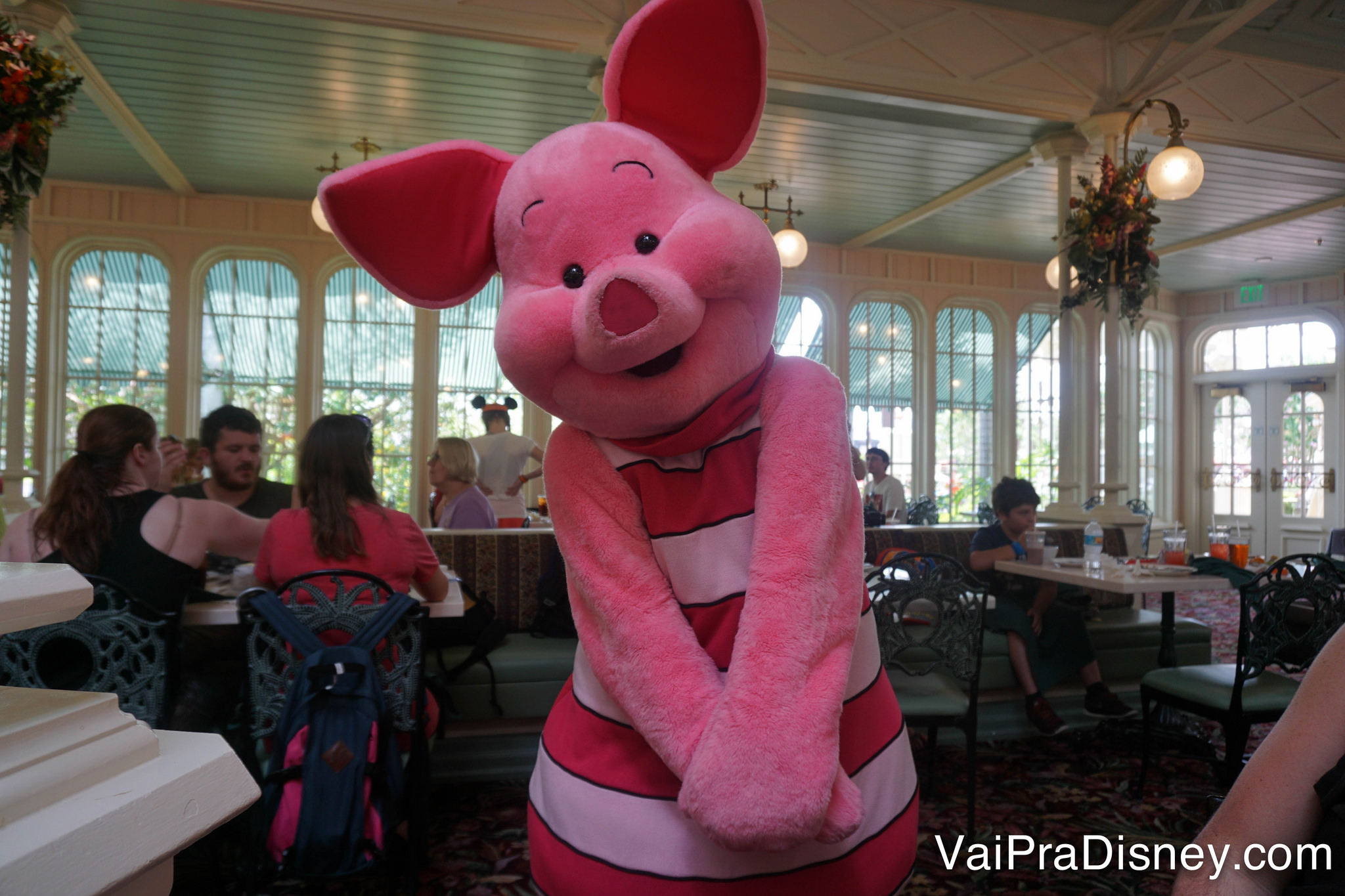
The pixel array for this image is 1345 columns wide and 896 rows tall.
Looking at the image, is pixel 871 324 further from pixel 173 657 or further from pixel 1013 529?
pixel 173 657

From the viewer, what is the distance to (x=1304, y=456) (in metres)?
9.71

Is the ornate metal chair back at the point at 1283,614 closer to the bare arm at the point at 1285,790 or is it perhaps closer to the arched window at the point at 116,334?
the bare arm at the point at 1285,790

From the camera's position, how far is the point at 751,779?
729 mm

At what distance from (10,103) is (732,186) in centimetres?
515

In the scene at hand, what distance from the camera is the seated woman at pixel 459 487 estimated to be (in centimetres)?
412

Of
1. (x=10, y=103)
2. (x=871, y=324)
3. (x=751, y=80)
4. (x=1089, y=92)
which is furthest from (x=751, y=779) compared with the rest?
(x=871, y=324)

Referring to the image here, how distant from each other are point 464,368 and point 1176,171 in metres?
6.14

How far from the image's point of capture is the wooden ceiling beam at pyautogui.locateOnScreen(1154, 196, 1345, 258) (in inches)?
294

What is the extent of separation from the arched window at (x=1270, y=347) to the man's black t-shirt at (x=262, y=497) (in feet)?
36.5

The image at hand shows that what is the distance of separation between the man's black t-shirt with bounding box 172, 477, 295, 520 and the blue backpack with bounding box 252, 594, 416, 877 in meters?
1.51

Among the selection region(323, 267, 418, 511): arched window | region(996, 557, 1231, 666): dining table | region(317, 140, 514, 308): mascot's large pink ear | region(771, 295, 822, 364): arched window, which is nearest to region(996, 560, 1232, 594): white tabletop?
region(996, 557, 1231, 666): dining table

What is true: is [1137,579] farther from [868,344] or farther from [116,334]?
[116,334]

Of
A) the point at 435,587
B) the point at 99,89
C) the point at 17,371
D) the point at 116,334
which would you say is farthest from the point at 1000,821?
the point at 116,334

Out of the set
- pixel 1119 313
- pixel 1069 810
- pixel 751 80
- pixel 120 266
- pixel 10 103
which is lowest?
pixel 1069 810
